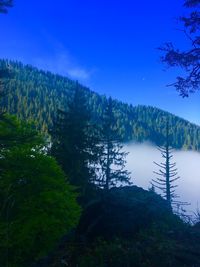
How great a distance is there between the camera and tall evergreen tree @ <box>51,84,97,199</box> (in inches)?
1156

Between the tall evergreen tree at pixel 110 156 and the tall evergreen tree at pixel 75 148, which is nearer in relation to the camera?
the tall evergreen tree at pixel 75 148

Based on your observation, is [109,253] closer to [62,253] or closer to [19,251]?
[62,253]

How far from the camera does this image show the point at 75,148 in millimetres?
29969

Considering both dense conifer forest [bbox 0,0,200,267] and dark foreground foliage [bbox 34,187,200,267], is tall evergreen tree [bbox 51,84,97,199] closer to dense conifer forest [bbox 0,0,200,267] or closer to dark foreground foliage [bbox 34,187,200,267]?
dense conifer forest [bbox 0,0,200,267]

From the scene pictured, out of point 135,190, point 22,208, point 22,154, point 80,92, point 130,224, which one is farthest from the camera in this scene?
point 80,92

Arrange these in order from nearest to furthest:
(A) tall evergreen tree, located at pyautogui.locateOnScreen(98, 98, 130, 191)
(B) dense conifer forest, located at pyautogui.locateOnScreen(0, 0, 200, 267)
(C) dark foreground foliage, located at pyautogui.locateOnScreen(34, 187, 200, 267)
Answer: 1. (C) dark foreground foliage, located at pyautogui.locateOnScreen(34, 187, 200, 267)
2. (B) dense conifer forest, located at pyautogui.locateOnScreen(0, 0, 200, 267)
3. (A) tall evergreen tree, located at pyautogui.locateOnScreen(98, 98, 130, 191)

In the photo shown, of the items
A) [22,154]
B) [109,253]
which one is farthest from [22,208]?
[109,253]

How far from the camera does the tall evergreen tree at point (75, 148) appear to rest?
1156 inches

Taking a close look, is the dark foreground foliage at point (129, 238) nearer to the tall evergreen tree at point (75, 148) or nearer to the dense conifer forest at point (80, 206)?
the dense conifer forest at point (80, 206)

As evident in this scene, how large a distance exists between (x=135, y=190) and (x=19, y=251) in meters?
7.85

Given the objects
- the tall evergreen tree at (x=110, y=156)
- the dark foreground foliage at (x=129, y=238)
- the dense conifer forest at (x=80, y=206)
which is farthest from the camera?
the tall evergreen tree at (x=110, y=156)

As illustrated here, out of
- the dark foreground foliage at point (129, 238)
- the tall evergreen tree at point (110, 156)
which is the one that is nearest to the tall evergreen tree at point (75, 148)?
the tall evergreen tree at point (110, 156)

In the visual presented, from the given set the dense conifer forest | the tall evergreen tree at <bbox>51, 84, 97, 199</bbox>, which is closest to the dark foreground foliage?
the dense conifer forest

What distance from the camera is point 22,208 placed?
840 inches
